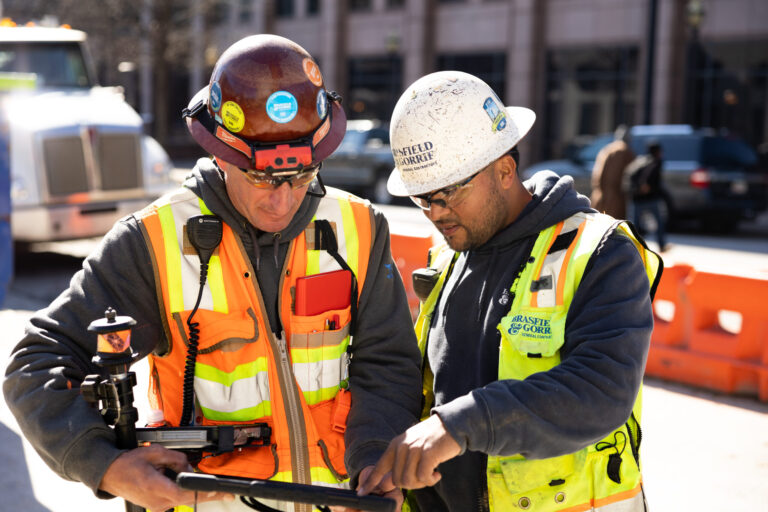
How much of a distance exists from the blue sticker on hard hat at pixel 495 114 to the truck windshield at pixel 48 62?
422 inches

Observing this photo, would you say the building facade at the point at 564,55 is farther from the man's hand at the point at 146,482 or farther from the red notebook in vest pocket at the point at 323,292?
the man's hand at the point at 146,482

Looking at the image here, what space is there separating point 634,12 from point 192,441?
23.2m

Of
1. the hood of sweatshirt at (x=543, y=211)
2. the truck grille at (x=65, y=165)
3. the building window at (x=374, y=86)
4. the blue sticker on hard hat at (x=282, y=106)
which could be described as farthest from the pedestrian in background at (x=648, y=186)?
the building window at (x=374, y=86)

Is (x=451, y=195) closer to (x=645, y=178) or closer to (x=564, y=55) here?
(x=645, y=178)

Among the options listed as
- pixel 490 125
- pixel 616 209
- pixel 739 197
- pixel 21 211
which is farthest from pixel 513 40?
pixel 490 125

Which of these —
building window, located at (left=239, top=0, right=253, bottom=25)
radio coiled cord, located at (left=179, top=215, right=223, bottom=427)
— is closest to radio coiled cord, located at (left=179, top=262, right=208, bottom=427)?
radio coiled cord, located at (left=179, top=215, right=223, bottom=427)

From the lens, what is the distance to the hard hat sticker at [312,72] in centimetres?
205

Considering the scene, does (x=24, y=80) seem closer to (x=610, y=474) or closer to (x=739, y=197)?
(x=610, y=474)

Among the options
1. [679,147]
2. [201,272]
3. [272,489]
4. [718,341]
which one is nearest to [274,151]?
[201,272]

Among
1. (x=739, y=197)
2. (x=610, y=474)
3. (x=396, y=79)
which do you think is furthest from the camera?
(x=396, y=79)

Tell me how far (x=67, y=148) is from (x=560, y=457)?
996 cm

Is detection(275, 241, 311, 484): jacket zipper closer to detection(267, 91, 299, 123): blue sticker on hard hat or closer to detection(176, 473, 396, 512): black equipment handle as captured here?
detection(176, 473, 396, 512): black equipment handle

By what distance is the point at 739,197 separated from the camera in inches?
590

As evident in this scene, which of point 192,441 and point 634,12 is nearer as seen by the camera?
point 192,441
